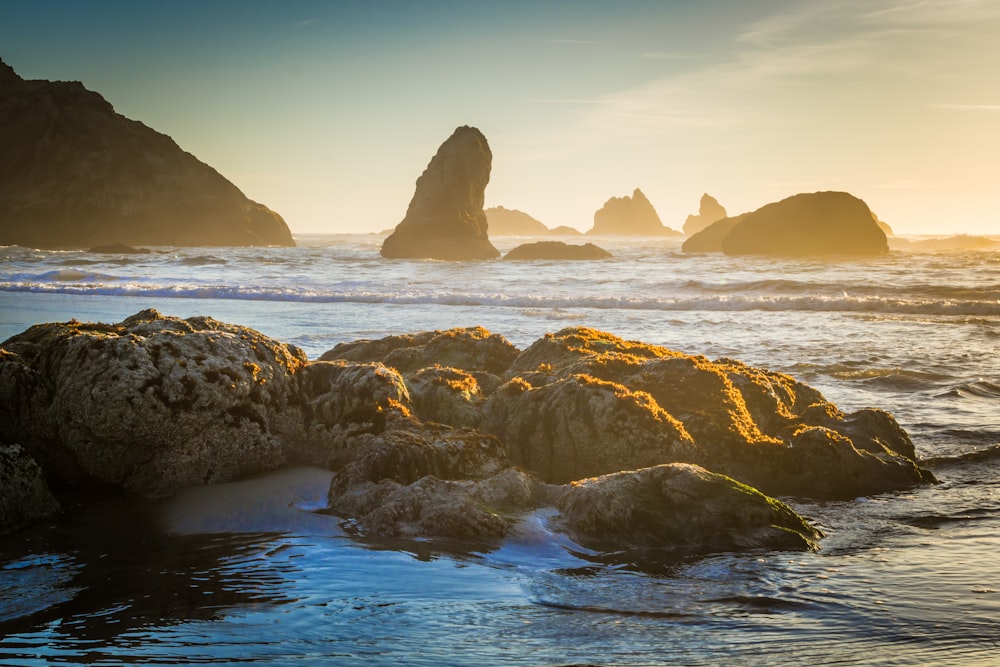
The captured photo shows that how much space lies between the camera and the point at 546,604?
4.92 m

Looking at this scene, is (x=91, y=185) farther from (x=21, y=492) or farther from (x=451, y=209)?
(x=21, y=492)

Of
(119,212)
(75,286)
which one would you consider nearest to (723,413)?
(75,286)

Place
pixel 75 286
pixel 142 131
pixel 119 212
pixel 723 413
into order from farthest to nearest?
pixel 142 131
pixel 119 212
pixel 75 286
pixel 723 413

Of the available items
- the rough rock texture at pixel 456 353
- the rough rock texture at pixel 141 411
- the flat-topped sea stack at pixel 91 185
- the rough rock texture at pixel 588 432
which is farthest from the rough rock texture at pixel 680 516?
the flat-topped sea stack at pixel 91 185

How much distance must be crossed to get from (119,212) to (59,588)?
393 feet

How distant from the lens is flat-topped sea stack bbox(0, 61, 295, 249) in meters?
108

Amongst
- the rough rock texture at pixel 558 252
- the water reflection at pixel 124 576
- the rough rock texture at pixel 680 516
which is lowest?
the water reflection at pixel 124 576

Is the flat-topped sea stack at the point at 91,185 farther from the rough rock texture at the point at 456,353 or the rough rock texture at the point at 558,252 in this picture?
the rough rock texture at the point at 456,353

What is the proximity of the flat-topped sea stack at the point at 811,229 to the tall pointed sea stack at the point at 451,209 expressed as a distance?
2426 cm

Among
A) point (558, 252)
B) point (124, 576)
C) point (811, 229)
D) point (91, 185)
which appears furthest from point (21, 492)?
point (91, 185)

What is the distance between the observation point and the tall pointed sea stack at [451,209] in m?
79.6

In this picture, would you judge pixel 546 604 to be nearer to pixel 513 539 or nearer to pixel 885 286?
pixel 513 539

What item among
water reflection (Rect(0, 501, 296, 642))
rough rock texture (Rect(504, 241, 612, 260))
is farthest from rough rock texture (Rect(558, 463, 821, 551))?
rough rock texture (Rect(504, 241, 612, 260))

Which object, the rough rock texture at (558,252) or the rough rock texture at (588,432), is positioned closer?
the rough rock texture at (588,432)
